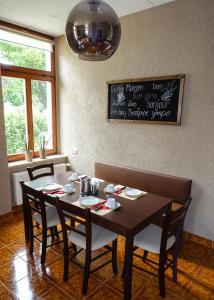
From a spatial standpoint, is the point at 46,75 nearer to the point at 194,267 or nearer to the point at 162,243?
the point at 162,243

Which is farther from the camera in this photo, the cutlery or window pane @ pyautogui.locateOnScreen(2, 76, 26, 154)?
window pane @ pyautogui.locateOnScreen(2, 76, 26, 154)

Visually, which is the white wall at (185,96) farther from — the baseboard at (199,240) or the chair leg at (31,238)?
the chair leg at (31,238)

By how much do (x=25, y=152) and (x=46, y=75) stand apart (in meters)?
1.33

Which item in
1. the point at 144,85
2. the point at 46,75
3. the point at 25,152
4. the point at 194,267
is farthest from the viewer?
the point at 46,75

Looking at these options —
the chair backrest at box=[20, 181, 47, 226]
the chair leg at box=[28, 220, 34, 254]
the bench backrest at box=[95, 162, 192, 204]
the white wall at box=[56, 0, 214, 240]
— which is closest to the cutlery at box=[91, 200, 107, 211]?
the chair backrest at box=[20, 181, 47, 226]

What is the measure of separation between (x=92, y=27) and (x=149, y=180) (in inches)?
Result: 78.2

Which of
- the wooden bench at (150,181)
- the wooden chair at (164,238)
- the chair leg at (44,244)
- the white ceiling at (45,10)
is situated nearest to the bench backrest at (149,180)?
the wooden bench at (150,181)

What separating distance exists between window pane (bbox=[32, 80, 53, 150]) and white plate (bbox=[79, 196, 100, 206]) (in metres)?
2.03

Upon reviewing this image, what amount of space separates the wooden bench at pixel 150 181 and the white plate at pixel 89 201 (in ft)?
3.19

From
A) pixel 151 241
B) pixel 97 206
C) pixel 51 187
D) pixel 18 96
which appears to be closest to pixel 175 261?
pixel 151 241

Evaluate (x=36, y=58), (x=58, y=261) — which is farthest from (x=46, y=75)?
(x=58, y=261)

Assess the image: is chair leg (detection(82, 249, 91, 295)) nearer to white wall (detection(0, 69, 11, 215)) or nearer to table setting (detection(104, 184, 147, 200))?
table setting (detection(104, 184, 147, 200))

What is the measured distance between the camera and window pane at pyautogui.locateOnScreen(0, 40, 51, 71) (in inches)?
125

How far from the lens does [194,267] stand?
2230mm
